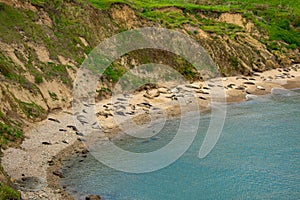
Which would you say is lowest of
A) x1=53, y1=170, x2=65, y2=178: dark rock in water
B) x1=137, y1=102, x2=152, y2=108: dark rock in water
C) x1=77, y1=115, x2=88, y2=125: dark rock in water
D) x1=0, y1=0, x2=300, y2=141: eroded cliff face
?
x1=137, y1=102, x2=152, y2=108: dark rock in water

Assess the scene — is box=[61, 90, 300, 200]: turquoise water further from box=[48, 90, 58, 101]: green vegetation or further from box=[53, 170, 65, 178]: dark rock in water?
box=[48, 90, 58, 101]: green vegetation

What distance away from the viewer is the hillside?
44969mm

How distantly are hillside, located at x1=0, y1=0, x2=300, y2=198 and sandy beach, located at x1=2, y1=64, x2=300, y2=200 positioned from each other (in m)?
1.94

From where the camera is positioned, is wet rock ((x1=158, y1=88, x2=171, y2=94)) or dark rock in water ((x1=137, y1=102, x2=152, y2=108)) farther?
wet rock ((x1=158, y1=88, x2=171, y2=94))

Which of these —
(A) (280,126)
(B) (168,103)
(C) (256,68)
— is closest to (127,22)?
(B) (168,103)

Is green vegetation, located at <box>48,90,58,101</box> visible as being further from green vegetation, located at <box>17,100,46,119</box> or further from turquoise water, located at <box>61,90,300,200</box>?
turquoise water, located at <box>61,90,300,200</box>

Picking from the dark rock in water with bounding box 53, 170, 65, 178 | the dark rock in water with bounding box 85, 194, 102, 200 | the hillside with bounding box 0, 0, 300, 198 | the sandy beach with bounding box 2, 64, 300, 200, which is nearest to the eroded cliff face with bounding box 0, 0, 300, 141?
A: the hillside with bounding box 0, 0, 300, 198

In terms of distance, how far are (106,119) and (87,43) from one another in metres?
16.6

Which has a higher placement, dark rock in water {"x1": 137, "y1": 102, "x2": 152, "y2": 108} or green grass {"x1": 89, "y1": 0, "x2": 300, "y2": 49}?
green grass {"x1": 89, "y1": 0, "x2": 300, "y2": 49}

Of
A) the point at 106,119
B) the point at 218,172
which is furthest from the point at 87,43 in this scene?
the point at 218,172

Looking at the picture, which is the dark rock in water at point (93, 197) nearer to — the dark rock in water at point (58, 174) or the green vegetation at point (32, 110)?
the dark rock in water at point (58, 174)

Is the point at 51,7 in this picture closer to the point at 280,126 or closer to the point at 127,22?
the point at 127,22

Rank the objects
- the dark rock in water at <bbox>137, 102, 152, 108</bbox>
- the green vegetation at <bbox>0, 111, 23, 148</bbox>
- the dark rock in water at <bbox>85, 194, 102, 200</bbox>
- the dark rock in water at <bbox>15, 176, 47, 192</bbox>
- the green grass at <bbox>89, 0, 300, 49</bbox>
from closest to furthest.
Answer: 1. the dark rock in water at <bbox>85, 194, 102, 200</bbox>
2. the dark rock in water at <bbox>15, 176, 47, 192</bbox>
3. the green vegetation at <bbox>0, 111, 23, 148</bbox>
4. the dark rock in water at <bbox>137, 102, 152, 108</bbox>
5. the green grass at <bbox>89, 0, 300, 49</bbox>

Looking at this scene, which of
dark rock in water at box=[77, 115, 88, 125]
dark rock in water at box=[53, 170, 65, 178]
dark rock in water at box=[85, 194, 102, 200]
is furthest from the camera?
dark rock in water at box=[77, 115, 88, 125]
